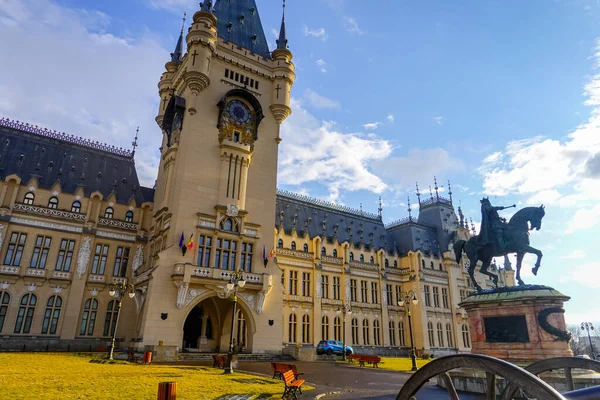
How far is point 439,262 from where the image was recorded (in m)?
64.5

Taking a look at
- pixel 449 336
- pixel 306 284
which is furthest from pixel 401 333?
pixel 306 284

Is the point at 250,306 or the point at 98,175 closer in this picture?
the point at 250,306

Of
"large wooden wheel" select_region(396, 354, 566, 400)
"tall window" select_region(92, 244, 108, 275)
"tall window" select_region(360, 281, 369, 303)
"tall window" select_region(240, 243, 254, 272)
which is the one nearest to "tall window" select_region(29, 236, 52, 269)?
"tall window" select_region(92, 244, 108, 275)

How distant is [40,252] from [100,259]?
17.3ft

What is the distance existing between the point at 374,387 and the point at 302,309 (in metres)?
31.9

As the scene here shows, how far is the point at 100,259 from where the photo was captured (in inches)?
1538

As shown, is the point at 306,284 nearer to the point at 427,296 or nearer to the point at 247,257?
the point at 247,257

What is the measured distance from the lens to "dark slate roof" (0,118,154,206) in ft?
131

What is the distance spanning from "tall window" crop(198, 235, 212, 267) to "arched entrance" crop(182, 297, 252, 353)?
4.32 m

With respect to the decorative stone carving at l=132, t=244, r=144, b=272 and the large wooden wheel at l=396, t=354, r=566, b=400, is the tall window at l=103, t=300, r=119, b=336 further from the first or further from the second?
the large wooden wheel at l=396, t=354, r=566, b=400

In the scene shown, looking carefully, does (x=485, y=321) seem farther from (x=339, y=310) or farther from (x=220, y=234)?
(x=339, y=310)

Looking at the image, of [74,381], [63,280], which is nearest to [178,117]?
[63,280]

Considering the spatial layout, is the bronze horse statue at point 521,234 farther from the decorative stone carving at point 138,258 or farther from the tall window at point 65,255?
the tall window at point 65,255

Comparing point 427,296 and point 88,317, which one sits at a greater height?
point 427,296
